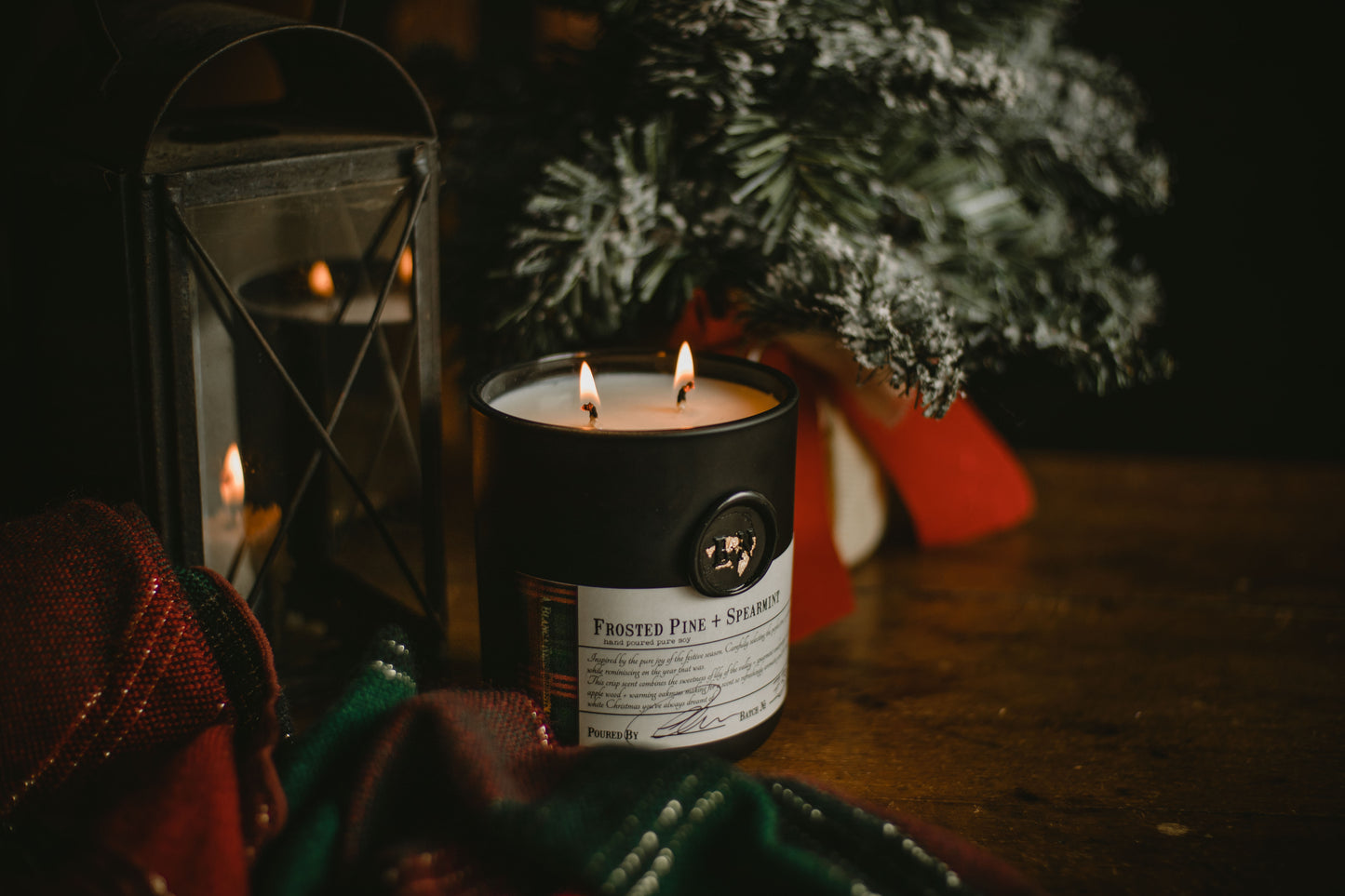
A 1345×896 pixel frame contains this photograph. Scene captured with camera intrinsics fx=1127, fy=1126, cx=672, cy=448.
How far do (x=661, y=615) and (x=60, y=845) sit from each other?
21cm

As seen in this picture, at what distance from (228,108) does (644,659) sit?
301 millimetres

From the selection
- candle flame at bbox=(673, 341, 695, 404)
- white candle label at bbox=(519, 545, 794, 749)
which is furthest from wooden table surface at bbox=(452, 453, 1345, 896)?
candle flame at bbox=(673, 341, 695, 404)

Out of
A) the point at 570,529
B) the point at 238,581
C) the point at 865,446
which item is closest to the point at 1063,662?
the point at 865,446

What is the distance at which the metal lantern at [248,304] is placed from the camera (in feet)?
1.31

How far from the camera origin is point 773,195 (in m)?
0.52

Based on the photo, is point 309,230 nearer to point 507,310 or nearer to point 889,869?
point 507,310

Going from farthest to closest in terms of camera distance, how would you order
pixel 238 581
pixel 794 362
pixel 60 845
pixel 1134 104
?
pixel 1134 104
pixel 794 362
pixel 238 581
pixel 60 845

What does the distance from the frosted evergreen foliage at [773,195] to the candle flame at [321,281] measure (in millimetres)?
97

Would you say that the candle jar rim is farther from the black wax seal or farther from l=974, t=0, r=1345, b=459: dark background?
l=974, t=0, r=1345, b=459: dark background

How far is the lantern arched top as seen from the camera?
1.29 ft

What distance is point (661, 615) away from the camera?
0.41 meters

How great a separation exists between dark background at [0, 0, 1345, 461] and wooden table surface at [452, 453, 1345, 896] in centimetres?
19

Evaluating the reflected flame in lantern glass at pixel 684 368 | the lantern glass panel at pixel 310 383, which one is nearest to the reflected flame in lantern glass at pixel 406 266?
the lantern glass panel at pixel 310 383

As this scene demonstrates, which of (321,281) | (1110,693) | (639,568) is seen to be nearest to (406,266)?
(321,281)
